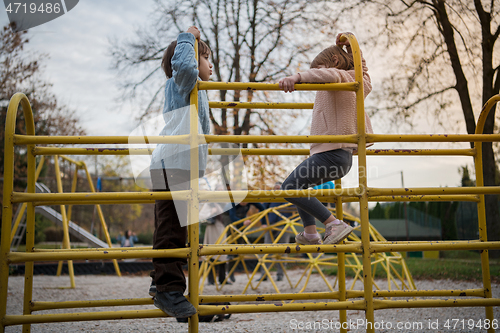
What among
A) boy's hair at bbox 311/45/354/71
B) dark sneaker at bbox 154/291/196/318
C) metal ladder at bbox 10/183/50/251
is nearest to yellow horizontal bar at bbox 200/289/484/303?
dark sneaker at bbox 154/291/196/318

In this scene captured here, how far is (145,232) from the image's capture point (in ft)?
38.6

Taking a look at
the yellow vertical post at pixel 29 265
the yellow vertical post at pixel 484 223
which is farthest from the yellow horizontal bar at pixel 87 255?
the yellow vertical post at pixel 484 223

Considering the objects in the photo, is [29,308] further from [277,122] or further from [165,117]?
[277,122]

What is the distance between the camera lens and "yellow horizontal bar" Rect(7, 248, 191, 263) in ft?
5.16

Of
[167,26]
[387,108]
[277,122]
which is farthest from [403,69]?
[167,26]

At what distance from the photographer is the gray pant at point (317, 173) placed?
188 centimetres

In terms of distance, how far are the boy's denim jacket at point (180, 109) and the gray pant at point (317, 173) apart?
49 centimetres

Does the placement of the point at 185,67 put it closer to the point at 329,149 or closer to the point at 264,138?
the point at 264,138

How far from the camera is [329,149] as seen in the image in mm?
1901

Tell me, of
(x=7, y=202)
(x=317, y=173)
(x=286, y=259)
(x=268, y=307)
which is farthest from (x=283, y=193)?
(x=286, y=259)

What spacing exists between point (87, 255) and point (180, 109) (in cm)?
80

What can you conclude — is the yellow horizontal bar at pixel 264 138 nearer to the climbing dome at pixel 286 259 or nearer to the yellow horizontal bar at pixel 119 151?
the yellow horizontal bar at pixel 119 151

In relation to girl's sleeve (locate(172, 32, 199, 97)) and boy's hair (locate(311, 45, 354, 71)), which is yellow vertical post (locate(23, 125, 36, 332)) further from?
boy's hair (locate(311, 45, 354, 71))

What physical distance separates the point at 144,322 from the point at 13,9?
886cm
